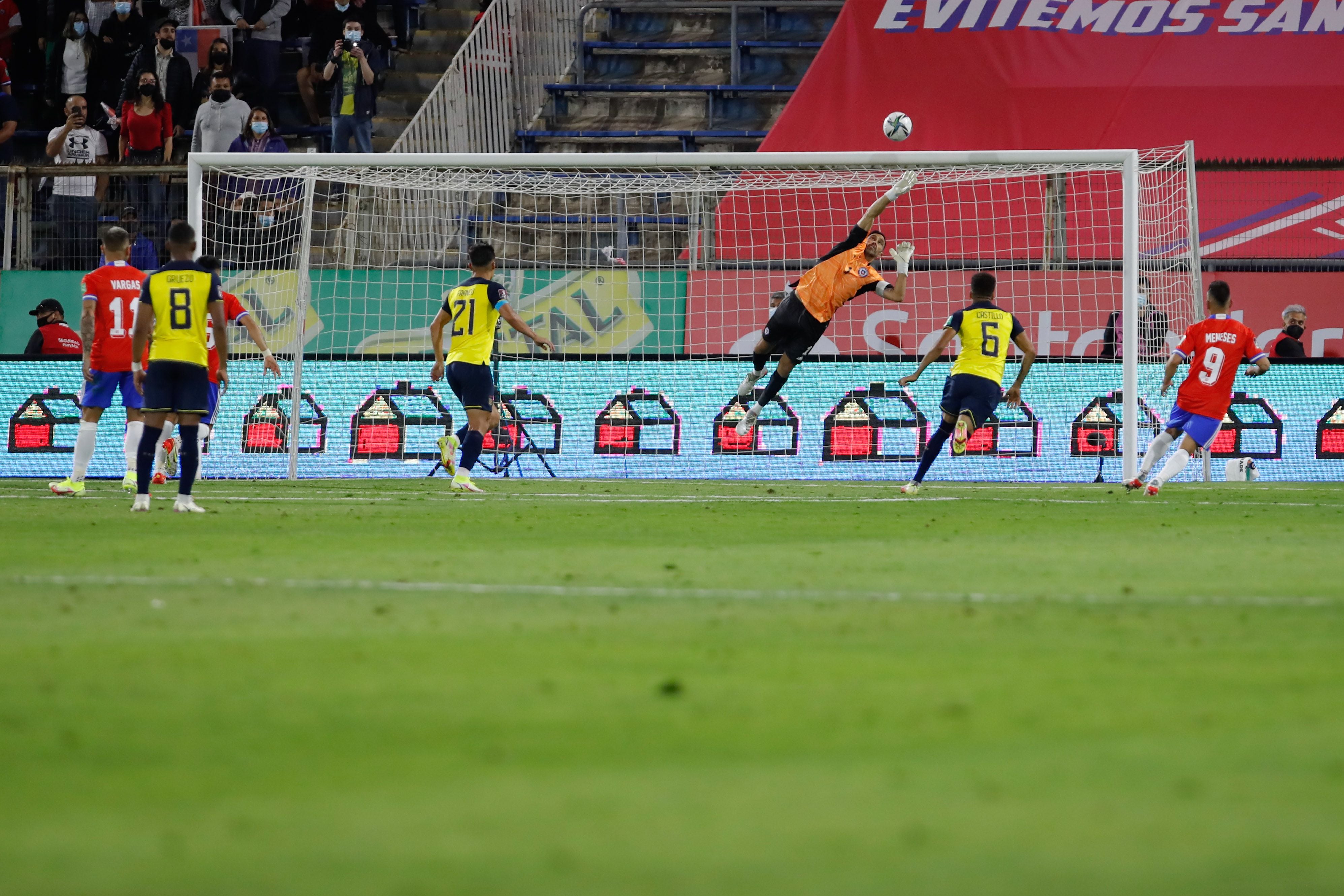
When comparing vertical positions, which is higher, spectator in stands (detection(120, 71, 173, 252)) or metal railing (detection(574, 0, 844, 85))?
metal railing (detection(574, 0, 844, 85))

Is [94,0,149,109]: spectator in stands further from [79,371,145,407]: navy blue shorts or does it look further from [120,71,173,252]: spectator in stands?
[79,371,145,407]: navy blue shorts

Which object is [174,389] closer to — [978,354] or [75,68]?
[978,354]

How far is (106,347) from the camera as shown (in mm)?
13930

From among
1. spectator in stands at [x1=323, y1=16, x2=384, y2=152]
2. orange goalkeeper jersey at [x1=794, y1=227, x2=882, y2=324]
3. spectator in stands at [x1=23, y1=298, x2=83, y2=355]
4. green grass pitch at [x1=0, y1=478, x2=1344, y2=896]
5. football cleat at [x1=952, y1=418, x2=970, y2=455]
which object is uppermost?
spectator in stands at [x1=323, y1=16, x2=384, y2=152]

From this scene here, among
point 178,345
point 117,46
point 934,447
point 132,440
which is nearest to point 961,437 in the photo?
point 934,447

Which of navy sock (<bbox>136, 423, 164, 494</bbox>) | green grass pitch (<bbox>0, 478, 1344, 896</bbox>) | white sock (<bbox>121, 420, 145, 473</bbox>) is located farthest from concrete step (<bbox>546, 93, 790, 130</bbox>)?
green grass pitch (<bbox>0, 478, 1344, 896</bbox>)

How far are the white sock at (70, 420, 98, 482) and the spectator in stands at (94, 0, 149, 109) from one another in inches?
478

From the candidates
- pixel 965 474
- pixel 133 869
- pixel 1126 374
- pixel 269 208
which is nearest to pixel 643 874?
pixel 133 869

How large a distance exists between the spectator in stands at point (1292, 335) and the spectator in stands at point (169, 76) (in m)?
14.8

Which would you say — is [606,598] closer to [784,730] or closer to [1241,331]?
[784,730]

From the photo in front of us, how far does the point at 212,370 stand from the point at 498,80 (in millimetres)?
10096

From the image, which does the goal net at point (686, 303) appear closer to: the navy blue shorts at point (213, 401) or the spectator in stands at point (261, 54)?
the navy blue shorts at point (213, 401)

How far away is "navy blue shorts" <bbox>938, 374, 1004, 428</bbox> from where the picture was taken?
1435cm

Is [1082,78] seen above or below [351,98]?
above
